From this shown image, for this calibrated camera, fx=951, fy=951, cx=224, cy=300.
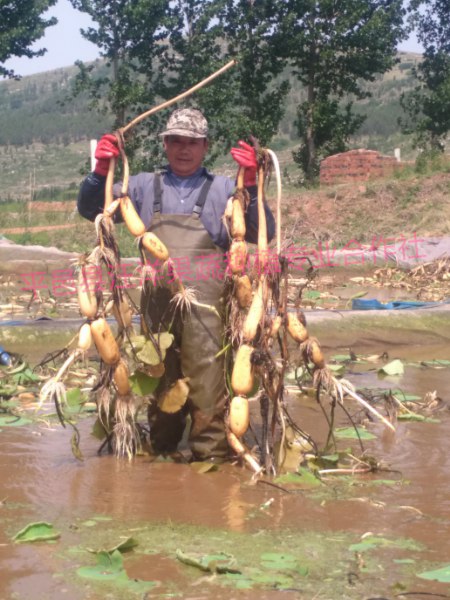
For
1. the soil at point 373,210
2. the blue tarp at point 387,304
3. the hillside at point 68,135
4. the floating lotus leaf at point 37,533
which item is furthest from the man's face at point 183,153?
the hillside at point 68,135

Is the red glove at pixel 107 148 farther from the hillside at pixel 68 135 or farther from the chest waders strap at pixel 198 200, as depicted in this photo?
the hillside at pixel 68 135

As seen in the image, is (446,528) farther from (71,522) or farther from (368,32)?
(368,32)

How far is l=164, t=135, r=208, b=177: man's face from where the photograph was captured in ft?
15.1

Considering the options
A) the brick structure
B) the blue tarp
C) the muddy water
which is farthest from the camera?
the brick structure

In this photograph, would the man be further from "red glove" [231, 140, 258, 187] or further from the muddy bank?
→ the muddy bank

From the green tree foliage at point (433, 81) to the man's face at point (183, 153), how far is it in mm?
22788

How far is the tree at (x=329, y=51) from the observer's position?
26688mm

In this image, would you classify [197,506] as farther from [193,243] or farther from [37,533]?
[193,243]

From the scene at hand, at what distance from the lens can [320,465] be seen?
438 cm

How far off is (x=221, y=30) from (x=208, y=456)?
2395 centimetres

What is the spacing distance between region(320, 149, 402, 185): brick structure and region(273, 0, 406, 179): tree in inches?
134

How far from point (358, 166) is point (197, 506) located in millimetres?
20004

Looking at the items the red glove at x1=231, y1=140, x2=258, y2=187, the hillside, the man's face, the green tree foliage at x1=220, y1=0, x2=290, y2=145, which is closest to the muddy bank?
the man's face

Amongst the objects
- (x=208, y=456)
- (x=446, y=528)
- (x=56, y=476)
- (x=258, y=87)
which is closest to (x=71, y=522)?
(x=56, y=476)
